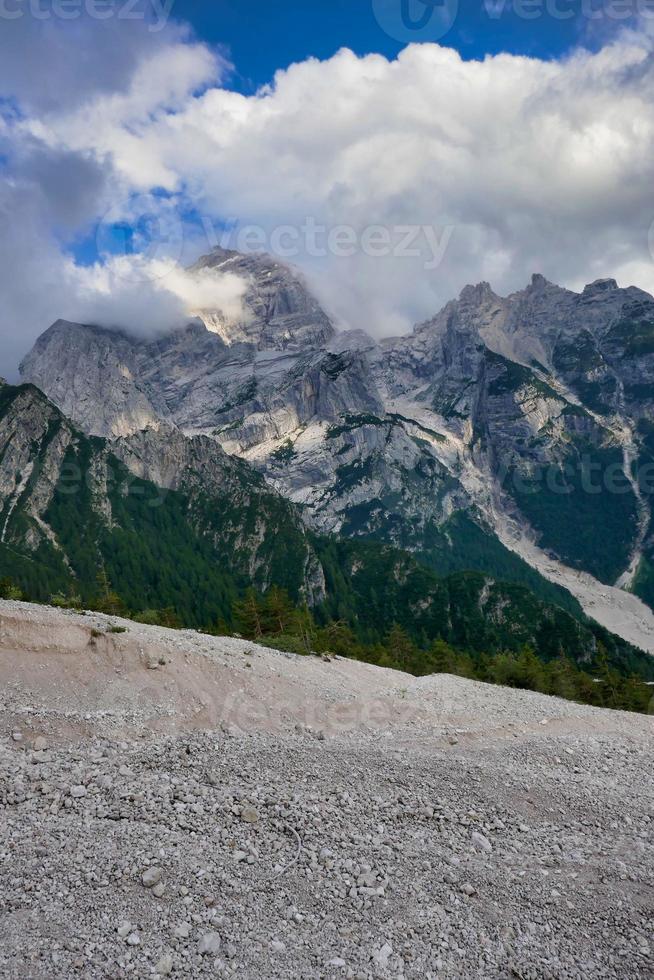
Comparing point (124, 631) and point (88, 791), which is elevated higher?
point (124, 631)

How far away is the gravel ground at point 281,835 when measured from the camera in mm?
12562

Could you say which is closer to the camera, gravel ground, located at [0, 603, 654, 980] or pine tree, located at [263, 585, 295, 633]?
gravel ground, located at [0, 603, 654, 980]

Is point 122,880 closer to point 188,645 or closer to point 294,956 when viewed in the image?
point 294,956

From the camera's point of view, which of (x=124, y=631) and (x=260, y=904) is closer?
(x=260, y=904)

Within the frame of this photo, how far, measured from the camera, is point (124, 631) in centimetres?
2941

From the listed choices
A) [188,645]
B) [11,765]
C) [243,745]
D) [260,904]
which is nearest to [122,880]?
[260,904]

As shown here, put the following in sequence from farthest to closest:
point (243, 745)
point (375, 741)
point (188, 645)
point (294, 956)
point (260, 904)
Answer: point (188, 645)
point (375, 741)
point (243, 745)
point (260, 904)
point (294, 956)

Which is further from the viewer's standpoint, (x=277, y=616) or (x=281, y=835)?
(x=277, y=616)

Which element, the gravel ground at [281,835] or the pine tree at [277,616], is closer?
the gravel ground at [281,835]

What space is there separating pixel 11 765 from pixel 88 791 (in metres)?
2.90

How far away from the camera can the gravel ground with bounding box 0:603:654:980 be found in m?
12.6

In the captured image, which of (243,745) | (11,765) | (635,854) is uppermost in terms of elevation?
(635,854)

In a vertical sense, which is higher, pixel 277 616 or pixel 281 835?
pixel 277 616

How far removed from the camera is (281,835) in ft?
52.6
